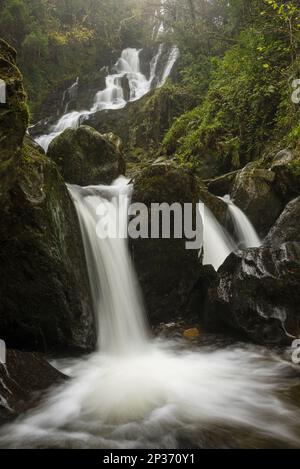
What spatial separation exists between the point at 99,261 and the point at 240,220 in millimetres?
3688

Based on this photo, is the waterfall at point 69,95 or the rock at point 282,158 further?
the waterfall at point 69,95

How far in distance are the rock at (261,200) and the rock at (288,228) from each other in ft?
7.41

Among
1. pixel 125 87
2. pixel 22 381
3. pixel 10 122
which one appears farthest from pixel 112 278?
pixel 125 87

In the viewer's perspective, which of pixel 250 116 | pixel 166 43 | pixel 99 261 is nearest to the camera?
pixel 99 261

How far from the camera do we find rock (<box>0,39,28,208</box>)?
3160 millimetres

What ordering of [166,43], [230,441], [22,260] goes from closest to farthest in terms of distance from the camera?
[230,441] → [22,260] → [166,43]

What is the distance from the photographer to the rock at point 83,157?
26.2ft

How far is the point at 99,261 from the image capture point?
5.08m

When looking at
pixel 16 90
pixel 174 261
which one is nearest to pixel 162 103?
pixel 174 261

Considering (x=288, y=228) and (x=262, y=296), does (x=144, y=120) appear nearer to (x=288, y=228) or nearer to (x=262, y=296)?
(x=288, y=228)

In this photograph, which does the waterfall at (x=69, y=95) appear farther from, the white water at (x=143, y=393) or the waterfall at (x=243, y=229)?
the white water at (x=143, y=393)

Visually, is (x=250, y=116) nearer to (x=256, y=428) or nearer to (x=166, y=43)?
(x=256, y=428)

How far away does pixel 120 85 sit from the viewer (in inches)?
766

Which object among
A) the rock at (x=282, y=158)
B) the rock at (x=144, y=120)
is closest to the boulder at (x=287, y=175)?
the rock at (x=282, y=158)
